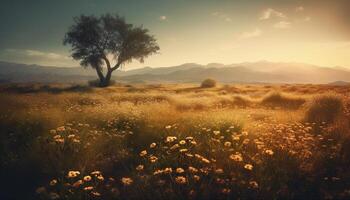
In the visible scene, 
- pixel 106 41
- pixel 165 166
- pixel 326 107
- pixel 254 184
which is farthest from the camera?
pixel 106 41

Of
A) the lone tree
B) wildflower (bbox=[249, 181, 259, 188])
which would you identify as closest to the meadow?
wildflower (bbox=[249, 181, 259, 188])

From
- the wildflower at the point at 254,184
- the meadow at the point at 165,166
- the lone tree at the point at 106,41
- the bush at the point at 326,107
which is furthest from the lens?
the lone tree at the point at 106,41

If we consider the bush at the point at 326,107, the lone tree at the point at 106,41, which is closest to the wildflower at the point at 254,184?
the bush at the point at 326,107

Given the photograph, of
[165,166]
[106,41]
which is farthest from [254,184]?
[106,41]

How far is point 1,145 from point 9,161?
0.98 metres

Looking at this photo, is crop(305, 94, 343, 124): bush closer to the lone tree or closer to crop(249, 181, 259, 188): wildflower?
crop(249, 181, 259, 188): wildflower

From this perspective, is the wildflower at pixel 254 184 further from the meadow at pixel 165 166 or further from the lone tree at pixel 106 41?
the lone tree at pixel 106 41

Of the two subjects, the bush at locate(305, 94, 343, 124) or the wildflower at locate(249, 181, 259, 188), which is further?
the bush at locate(305, 94, 343, 124)

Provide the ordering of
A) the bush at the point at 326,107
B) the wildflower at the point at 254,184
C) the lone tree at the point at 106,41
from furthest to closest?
the lone tree at the point at 106,41 → the bush at the point at 326,107 → the wildflower at the point at 254,184

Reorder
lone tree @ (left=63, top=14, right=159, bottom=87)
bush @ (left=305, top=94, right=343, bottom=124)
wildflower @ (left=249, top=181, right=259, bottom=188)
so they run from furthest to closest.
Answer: lone tree @ (left=63, top=14, right=159, bottom=87) → bush @ (left=305, top=94, right=343, bottom=124) → wildflower @ (left=249, top=181, right=259, bottom=188)

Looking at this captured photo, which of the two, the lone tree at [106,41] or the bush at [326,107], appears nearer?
the bush at [326,107]

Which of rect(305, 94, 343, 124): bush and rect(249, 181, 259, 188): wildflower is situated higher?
rect(305, 94, 343, 124): bush

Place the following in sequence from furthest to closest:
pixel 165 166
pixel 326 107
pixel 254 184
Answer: pixel 326 107, pixel 165 166, pixel 254 184

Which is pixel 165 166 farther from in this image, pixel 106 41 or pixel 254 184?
pixel 106 41
